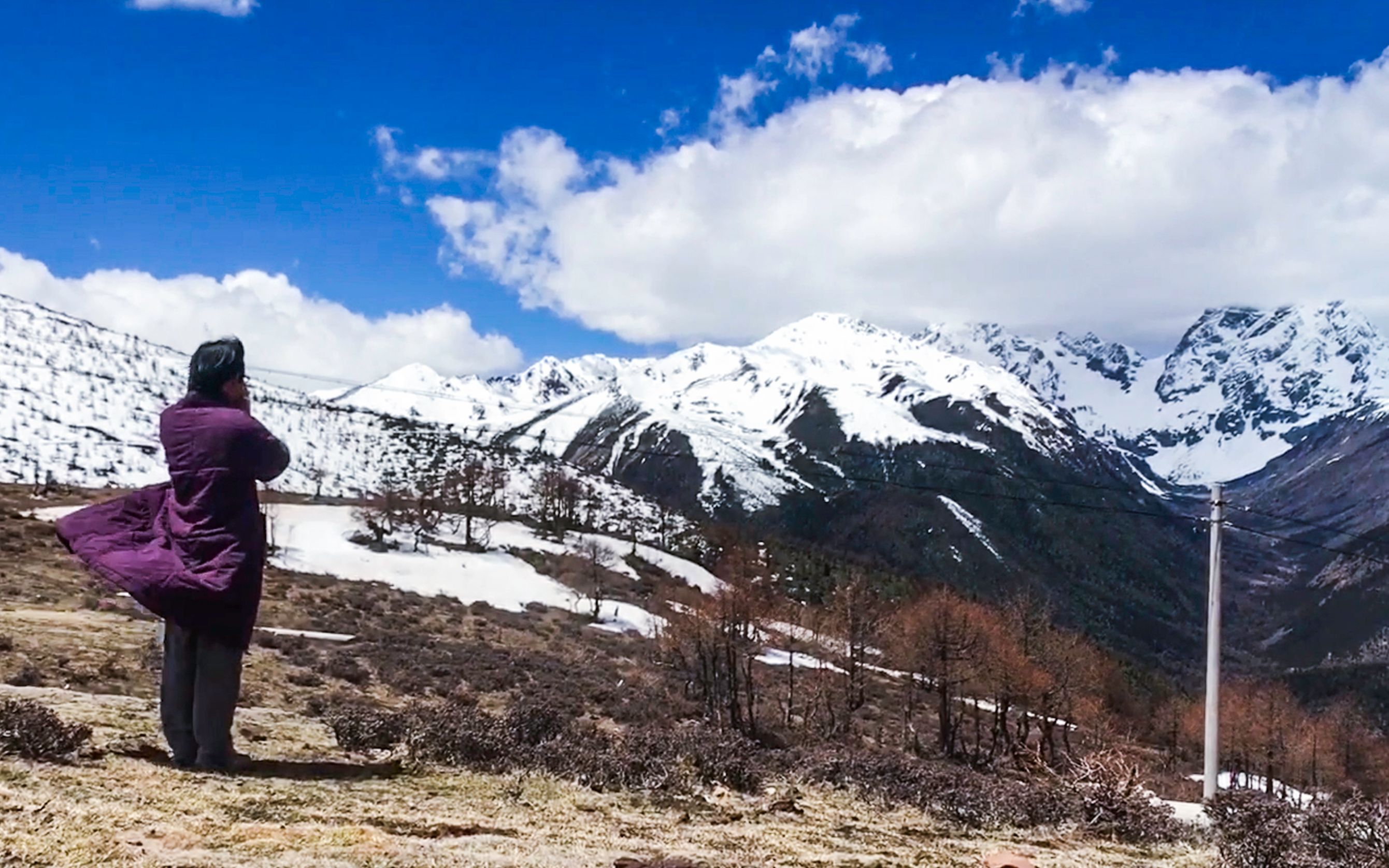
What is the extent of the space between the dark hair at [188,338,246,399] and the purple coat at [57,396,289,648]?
149 mm

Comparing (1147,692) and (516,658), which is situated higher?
(516,658)

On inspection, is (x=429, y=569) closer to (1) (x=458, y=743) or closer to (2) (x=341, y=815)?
(1) (x=458, y=743)

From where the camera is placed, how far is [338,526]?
70.5 metres

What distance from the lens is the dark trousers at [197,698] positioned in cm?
721

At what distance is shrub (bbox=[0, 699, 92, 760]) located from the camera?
677 centimetres

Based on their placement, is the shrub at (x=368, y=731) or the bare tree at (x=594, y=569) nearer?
the shrub at (x=368, y=731)

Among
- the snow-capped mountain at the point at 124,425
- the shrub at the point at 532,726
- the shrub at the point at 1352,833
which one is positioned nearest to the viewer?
the shrub at the point at 1352,833

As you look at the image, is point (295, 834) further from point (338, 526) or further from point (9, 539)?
point (338, 526)

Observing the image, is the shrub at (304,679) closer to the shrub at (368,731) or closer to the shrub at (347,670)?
the shrub at (347,670)

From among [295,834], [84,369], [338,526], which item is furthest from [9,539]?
[84,369]

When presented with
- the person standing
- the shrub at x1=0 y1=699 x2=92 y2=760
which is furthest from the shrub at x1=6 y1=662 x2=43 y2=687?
the person standing

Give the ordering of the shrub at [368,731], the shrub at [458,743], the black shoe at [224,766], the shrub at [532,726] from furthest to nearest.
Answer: the shrub at [532,726]
the shrub at [368,731]
the shrub at [458,743]
the black shoe at [224,766]

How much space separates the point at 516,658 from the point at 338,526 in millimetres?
47431

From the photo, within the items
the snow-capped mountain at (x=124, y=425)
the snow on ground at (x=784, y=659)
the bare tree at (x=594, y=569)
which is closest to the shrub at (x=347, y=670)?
the snow on ground at (x=784, y=659)
